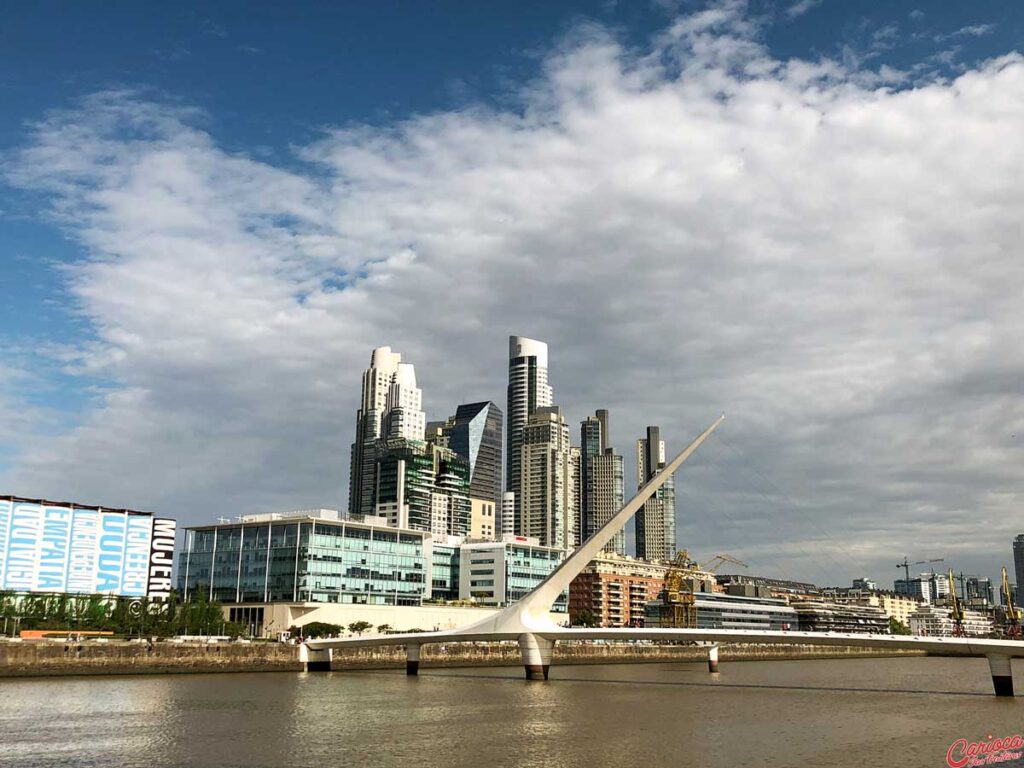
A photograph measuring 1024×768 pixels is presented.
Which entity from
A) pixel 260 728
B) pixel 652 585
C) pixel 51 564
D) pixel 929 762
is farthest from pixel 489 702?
pixel 652 585

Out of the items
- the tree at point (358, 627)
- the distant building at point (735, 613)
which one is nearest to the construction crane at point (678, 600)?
the distant building at point (735, 613)

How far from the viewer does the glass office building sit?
4033 inches

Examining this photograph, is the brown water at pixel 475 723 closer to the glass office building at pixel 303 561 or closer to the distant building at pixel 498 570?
the glass office building at pixel 303 561

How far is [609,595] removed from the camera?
153375 millimetres

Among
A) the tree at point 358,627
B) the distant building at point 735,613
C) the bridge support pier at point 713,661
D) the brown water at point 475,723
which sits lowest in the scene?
the brown water at point 475,723

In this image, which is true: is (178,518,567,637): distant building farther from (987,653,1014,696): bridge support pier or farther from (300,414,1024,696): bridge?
(987,653,1014,696): bridge support pier

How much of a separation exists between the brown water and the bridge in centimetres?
256

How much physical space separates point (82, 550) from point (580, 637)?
42.6m

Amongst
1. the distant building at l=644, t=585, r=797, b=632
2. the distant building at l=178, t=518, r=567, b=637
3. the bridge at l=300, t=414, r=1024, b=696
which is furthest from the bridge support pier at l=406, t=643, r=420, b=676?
the distant building at l=644, t=585, r=797, b=632

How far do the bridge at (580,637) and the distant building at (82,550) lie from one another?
68.8 feet

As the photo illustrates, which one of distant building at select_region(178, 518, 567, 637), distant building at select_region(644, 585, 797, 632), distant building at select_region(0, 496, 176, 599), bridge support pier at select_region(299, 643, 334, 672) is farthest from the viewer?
distant building at select_region(644, 585, 797, 632)

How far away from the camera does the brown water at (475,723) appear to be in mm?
27969

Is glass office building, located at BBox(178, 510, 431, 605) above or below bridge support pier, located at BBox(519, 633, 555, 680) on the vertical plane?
above

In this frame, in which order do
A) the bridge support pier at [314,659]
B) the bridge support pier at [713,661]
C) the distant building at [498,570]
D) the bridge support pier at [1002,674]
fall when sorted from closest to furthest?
the bridge support pier at [1002,674]
the bridge support pier at [314,659]
the bridge support pier at [713,661]
the distant building at [498,570]
